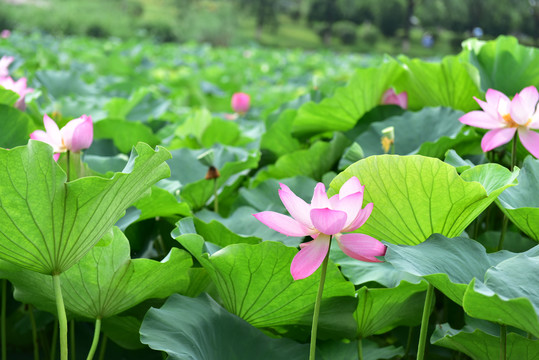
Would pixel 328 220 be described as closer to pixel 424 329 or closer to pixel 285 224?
pixel 285 224

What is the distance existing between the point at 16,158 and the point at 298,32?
134ft

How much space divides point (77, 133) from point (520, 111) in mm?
601

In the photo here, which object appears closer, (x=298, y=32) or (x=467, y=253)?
(x=467, y=253)

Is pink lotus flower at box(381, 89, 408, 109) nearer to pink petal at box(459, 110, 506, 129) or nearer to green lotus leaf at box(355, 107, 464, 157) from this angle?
green lotus leaf at box(355, 107, 464, 157)

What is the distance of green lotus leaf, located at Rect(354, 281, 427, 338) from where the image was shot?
0.67 meters

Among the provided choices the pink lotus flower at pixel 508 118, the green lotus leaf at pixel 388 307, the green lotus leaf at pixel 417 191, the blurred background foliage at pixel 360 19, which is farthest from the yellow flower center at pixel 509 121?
the blurred background foliage at pixel 360 19

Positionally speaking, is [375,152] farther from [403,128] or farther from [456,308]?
[456,308]

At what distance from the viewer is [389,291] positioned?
0.67 meters

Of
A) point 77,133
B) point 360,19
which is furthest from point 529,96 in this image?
point 360,19

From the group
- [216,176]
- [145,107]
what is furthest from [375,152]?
[145,107]

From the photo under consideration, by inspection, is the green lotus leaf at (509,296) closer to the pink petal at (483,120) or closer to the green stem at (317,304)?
the green stem at (317,304)

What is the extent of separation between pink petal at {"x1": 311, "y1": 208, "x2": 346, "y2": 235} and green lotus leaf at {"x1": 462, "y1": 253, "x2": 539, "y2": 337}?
124 mm

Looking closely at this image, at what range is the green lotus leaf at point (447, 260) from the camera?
541 millimetres

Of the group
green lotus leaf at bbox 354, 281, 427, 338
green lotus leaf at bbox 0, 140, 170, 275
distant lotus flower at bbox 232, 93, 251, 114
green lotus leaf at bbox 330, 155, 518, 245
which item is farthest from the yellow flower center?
distant lotus flower at bbox 232, 93, 251, 114
